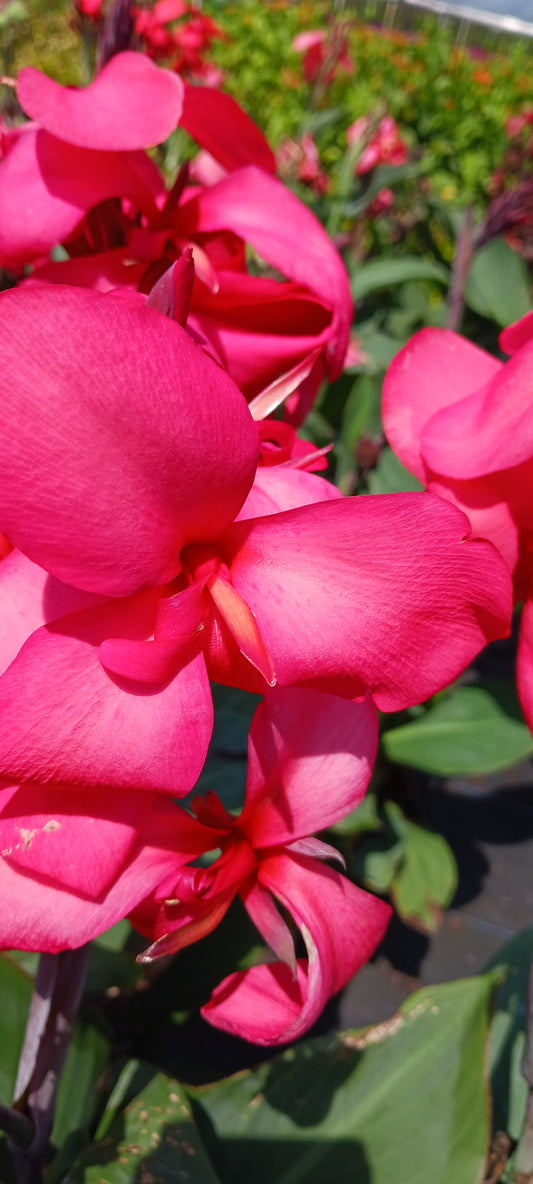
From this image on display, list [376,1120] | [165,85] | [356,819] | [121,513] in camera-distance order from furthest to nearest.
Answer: [356,819], [376,1120], [165,85], [121,513]

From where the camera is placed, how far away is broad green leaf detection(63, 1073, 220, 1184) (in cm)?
55

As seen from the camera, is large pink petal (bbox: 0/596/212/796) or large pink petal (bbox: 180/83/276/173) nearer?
large pink petal (bbox: 0/596/212/796)

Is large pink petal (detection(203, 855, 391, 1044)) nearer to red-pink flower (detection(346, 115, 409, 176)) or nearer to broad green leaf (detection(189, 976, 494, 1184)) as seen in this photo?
broad green leaf (detection(189, 976, 494, 1184))

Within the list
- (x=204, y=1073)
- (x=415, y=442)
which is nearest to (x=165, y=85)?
(x=415, y=442)

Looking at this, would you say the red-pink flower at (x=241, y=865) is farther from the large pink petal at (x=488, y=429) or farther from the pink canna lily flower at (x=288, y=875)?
the large pink petal at (x=488, y=429)

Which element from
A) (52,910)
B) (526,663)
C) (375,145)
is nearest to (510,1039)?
(526,663)

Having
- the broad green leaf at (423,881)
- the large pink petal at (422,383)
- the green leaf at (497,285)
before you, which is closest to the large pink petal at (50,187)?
the large pink petal at (422,383)

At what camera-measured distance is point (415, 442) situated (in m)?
0.45

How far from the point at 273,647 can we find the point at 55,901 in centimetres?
13

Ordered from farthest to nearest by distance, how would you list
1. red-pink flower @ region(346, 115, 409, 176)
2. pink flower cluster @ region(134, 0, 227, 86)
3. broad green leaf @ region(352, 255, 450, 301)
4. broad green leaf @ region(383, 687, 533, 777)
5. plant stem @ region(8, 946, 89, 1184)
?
red-pink flower @ region(346, 115, 409, 176)
pink flower cluster @ region(134, 0, 227, 86)
broad green leaf @ region(352, 255, 450, 301)
broad green leaf @ region(383, 687, 533, 777)
plant stem @ region(8, 946, 89, 1184)

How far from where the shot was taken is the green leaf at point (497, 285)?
1.50 m

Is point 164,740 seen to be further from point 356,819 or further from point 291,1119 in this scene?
point 356,819

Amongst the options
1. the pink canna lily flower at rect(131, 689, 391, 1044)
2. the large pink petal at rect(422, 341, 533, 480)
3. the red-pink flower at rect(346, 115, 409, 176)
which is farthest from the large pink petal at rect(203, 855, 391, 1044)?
the red-pink flower at rect(346, 115, 409, 176)

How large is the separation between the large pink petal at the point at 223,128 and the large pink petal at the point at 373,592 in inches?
10.2
